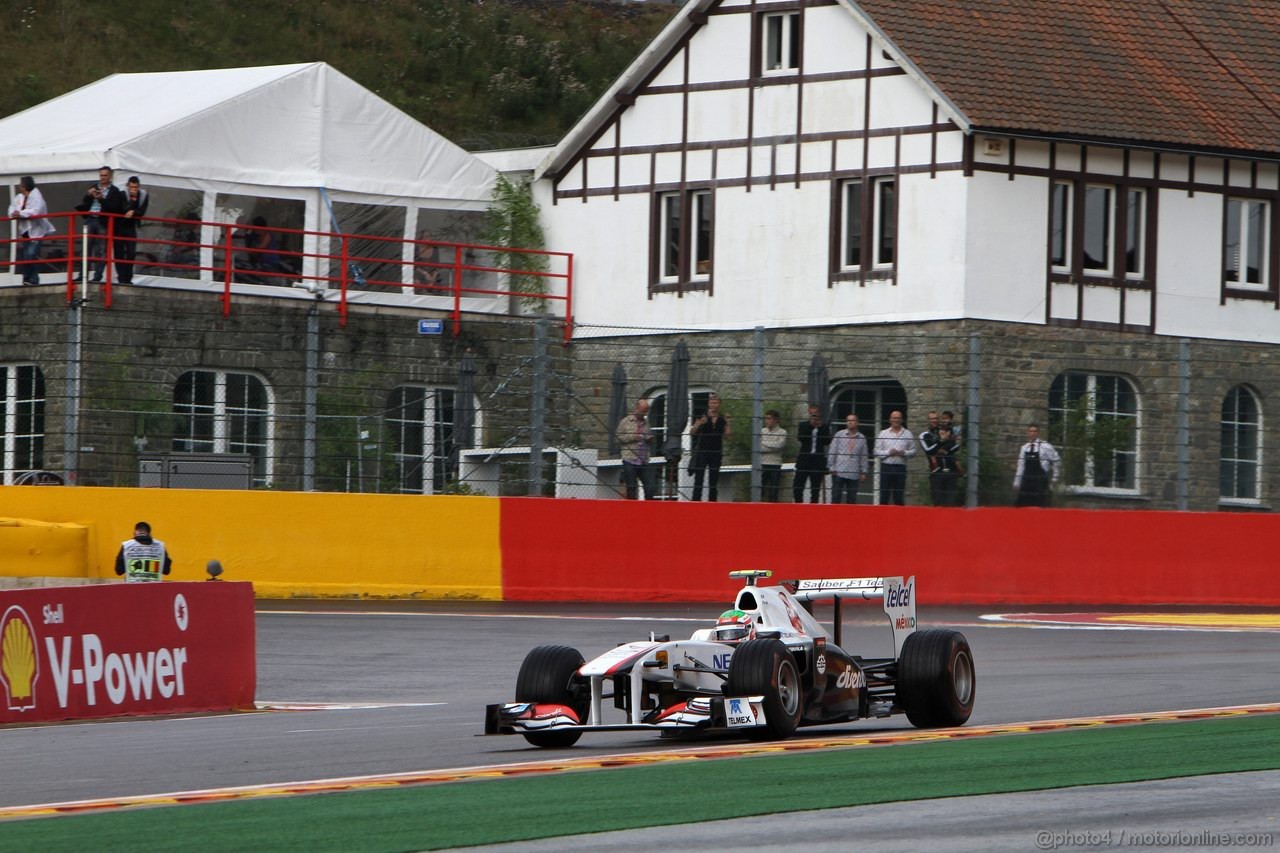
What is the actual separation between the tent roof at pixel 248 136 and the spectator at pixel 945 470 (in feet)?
43.4

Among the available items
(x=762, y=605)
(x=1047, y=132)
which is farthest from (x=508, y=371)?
(x=762, y=605)

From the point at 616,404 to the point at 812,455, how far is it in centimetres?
221

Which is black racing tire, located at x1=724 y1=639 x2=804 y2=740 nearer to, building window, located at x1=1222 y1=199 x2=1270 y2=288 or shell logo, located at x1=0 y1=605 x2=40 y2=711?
shell logo, located at x1=0 y1=605 x2=40 y2=711

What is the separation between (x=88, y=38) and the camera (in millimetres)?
47469

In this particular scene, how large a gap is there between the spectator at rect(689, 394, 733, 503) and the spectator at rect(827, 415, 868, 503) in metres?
1.19

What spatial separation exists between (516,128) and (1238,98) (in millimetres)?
22015

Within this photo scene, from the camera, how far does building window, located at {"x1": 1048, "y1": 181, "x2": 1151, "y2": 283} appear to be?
30766 millimetres

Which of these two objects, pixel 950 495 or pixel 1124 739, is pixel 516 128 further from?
pixel 1124 739

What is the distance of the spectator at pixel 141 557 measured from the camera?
20719 millimetres

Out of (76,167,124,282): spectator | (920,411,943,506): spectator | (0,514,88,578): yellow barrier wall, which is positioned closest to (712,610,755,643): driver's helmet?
(0,514,88,578): yellow barrier wall

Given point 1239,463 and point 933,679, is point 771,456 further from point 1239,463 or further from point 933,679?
point 933,679

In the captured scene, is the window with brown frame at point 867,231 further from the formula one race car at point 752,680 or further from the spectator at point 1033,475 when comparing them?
the formula one race car at point 752,680

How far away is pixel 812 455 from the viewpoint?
23047 mm

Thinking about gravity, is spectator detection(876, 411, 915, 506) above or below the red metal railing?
below
